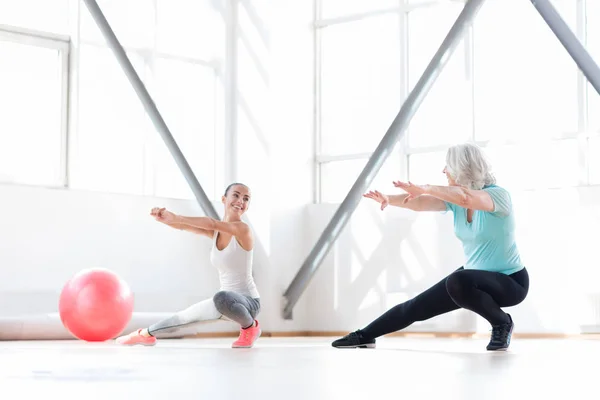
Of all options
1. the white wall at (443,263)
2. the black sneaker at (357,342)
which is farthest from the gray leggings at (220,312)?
the white wall at (443,263)

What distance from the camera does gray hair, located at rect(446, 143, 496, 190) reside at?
5.19 meters

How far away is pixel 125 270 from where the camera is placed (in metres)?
9.44

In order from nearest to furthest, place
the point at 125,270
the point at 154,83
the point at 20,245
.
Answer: the point at 20,245 < the point at 125,270 < the point at 154,83

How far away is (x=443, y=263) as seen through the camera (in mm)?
9539

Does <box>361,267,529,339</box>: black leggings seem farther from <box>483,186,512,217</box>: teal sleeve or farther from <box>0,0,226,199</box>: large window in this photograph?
<box>0,0,226,199</box>: large window

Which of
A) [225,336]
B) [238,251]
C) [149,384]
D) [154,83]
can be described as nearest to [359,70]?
[154,83]

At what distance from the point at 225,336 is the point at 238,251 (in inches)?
157

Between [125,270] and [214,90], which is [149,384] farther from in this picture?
[214,90]

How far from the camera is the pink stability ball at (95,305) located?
6336 millimetres

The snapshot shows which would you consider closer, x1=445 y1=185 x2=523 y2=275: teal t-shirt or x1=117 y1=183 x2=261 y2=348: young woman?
x1=445 y1=185 x2=523 y2=275: teal t-shirt

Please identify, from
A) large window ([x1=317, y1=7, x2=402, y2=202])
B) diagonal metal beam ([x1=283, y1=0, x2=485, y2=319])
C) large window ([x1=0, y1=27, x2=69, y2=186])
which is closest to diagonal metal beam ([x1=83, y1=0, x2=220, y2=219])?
large window ([x1=0, y1=27, x2=69, y2=186])

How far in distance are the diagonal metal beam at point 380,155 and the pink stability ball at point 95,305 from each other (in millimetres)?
3168

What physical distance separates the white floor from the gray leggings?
115 cm

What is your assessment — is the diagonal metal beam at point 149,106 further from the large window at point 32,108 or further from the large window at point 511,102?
the large window at point 511,102
